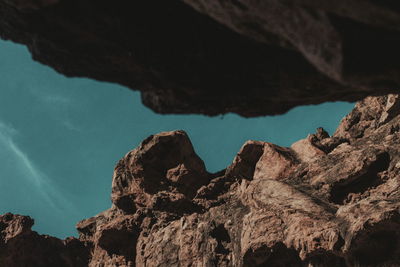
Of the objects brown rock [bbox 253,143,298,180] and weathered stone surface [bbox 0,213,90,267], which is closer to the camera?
brown rock [bbox 253,143,298,180]

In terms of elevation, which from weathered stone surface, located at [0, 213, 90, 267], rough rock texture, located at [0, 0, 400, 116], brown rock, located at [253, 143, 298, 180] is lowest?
rough rock texture, located at [0, 0, 400, 116]

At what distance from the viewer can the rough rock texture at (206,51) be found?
35.0 ft

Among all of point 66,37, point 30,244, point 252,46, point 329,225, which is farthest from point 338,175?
point 30,244

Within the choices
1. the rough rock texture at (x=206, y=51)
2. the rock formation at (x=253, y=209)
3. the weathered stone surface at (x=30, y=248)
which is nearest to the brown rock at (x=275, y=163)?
the rock formation at (x=253, y=209)

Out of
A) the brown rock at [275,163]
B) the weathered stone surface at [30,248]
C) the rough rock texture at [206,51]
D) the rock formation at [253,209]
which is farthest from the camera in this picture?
the weathered stone surface at [30,248]

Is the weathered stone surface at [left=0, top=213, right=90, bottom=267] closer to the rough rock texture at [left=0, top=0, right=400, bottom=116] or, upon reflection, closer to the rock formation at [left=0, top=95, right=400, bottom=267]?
the rock formation at [left=0, top=95, right=400, bottom=267]

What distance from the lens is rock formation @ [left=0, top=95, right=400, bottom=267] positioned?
2984 centimetres

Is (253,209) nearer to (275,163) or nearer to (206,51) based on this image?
(275,163)

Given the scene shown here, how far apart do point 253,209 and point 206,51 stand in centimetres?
2654

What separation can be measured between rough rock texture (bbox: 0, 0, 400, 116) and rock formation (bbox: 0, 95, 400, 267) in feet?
50.6

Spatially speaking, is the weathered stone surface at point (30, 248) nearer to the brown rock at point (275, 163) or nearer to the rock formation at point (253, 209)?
the rock formation at point (253, 209)

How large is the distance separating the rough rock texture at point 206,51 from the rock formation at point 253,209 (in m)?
15.4

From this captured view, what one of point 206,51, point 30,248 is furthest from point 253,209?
point 30,248

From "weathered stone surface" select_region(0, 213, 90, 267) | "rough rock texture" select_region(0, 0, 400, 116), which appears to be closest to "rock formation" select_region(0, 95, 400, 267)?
"weathered stone surface" select_region(0, 213, 90, 267)
